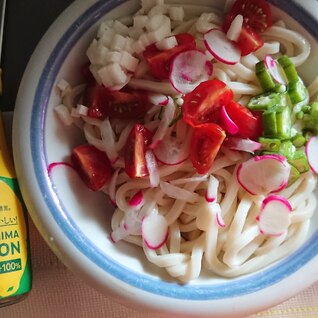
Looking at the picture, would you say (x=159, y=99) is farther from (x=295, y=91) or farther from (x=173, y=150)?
(x=295, y=91)

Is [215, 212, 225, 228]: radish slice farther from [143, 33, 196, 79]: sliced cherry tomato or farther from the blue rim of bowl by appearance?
[143, 33, 196, 79]: sliced cherry tomato

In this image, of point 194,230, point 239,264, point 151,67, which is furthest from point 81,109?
point 239,264

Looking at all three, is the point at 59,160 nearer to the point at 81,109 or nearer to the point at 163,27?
the point at 81,109

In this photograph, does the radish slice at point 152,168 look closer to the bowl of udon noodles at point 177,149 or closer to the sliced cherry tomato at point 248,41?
the bowl of udon noodles at point 177,149

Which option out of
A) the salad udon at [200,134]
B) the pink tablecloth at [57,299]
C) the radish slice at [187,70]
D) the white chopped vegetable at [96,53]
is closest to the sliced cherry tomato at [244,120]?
the salad udon at [200,134]

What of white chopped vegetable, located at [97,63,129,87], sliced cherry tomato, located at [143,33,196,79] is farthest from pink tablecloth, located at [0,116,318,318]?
sliced cherry tomato, located at [143,33,196,79]

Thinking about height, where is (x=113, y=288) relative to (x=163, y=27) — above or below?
below
